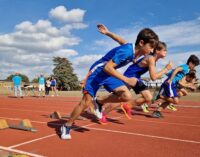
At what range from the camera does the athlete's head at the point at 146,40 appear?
15.5ft

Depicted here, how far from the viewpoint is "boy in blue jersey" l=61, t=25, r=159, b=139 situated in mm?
4699

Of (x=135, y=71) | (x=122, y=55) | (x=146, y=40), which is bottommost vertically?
(x=135, y=71)

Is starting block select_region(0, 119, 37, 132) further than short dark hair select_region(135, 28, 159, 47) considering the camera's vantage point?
Yes

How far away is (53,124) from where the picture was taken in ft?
21.0

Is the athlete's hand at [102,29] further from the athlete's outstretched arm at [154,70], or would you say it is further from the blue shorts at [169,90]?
the blue shorts at [169,90]

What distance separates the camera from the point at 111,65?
4672 millimetres

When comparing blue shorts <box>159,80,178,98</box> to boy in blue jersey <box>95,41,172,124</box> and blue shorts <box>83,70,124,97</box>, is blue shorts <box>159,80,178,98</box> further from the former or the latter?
blue shorts <box>83,70,124,97</box>

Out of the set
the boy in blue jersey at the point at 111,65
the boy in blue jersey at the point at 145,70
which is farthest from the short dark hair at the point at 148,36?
the boy in blue jersey at the point at 145,70

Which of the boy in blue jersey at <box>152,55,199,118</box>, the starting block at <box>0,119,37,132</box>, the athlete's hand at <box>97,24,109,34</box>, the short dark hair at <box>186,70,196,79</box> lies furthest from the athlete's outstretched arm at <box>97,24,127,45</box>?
the short dark hair at <box>186,70,196,79</box>

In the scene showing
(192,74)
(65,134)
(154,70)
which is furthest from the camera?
(192,74)

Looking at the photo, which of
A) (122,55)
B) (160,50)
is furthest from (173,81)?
(122,55)

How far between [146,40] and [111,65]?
69cm

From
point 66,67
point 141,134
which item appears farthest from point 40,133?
point 66,67

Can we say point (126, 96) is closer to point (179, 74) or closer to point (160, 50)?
point (160, 50)
